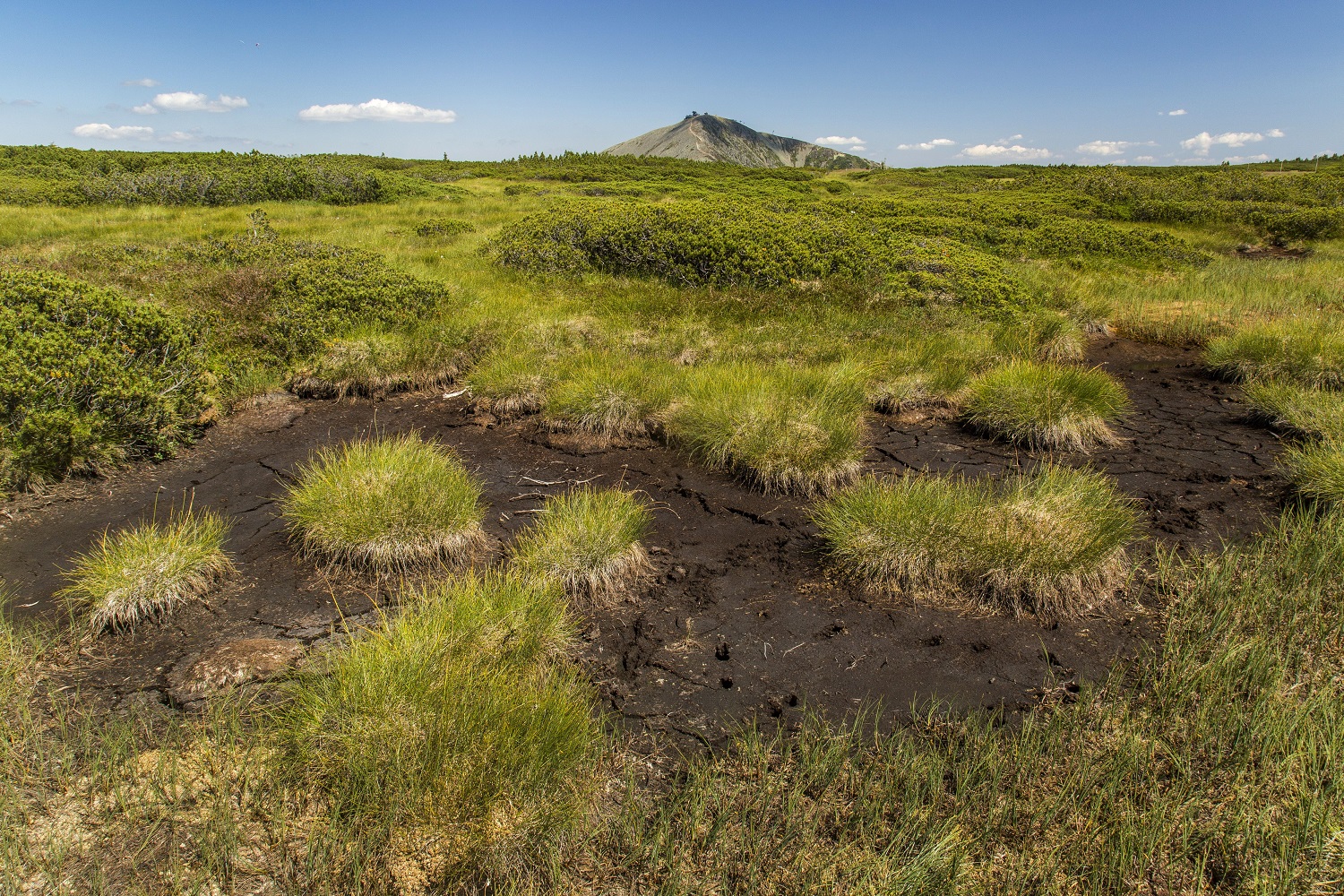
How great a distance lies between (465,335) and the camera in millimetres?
8867

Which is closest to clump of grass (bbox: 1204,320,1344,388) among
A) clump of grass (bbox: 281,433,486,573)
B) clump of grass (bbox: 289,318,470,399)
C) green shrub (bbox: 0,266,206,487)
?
clump of grass (bbox: 281,433,486,573)

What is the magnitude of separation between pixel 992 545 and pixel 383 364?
22.1 ft

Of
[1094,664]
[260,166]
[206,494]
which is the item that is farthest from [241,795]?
[260,166]

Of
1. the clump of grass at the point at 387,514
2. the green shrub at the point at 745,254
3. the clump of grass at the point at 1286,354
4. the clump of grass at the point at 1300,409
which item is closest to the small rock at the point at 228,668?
the clump of grass at the point at 387,514

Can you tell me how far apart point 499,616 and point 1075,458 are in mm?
5697

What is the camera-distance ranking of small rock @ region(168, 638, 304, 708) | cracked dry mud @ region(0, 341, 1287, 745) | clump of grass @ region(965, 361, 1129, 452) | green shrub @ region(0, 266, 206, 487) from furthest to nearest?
clump of grass @ region(965, 361, 1129, 452) < green shrub @ region(0, 266, 206, 487) < cracked dry mud @ region(0, 341, 1287, 745) < small rock @ region(168, 638, 304, 708)

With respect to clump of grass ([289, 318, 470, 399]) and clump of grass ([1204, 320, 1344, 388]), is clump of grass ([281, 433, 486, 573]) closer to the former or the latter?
clump of grass ([289, 318, 470, 399])

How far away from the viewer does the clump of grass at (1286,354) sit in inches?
316

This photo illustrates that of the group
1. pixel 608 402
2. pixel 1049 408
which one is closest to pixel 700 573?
pixel 608 402

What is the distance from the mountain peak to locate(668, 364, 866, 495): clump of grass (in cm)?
8297

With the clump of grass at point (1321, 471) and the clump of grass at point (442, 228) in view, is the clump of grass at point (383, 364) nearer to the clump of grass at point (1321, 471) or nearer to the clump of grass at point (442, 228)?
the clump of grass at point (1321, 471)

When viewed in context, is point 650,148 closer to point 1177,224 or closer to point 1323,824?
point 1177,224

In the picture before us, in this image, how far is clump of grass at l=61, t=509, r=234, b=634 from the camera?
4055 millimetres

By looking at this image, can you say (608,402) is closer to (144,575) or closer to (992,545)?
(992,545)
